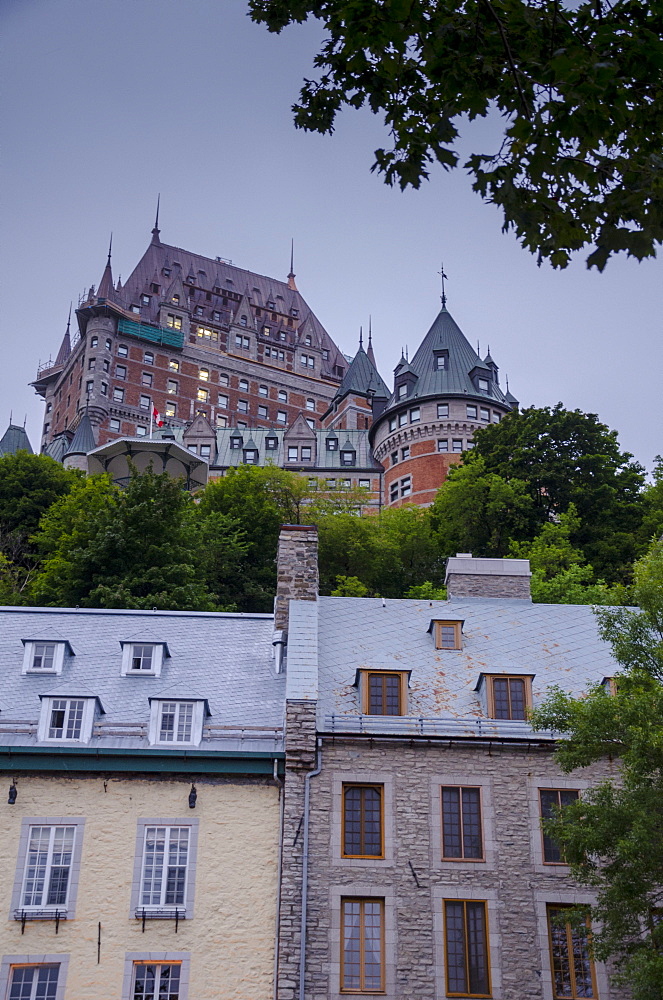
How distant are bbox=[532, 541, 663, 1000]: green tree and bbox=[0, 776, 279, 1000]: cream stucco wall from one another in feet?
19.2

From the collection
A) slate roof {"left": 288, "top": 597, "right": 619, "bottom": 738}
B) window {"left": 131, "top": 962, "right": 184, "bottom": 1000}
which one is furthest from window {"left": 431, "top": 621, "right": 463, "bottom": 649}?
window {"left": 131, "top": 962, "right": 184, "bottom": 1000}

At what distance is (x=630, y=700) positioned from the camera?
18.5 meters

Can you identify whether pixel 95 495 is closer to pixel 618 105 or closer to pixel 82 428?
pixel 618 105

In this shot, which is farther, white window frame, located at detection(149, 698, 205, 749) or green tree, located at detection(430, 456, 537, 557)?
green tree, located at detection(430, 456, 537, 557)

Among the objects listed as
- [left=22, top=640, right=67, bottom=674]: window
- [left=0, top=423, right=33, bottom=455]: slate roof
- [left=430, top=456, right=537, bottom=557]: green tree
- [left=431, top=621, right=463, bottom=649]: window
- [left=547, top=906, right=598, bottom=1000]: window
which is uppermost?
[left=0, top=423, right=33, bottom=455]: slate roof

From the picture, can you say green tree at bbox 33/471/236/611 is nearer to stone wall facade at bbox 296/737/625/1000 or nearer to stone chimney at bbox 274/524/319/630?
stone chimney at bbox 274/524/319/630

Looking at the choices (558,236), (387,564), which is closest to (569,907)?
(558,236)

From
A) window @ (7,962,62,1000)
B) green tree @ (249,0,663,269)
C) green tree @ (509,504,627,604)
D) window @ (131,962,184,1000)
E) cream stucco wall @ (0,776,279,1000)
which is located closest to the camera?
green tree @ (249,0,663,269)

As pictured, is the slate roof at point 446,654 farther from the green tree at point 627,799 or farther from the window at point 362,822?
the green tree at point 627,799

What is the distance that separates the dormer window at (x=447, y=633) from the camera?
26.2 meters

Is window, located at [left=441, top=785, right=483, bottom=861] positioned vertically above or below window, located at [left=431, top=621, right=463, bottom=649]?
below

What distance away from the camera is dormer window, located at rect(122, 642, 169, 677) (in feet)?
80.6

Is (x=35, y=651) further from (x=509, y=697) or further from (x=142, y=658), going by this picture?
(x=509, y=697)

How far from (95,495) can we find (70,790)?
30205mm
